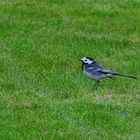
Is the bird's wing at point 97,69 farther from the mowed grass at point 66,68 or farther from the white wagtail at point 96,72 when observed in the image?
the mowed grass at point 66,68

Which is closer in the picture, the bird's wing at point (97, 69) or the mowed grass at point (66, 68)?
the mowed grass at point (66, 68)

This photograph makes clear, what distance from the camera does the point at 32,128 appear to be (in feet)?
36.8

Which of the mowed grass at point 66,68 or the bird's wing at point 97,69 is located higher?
the bird's wing at point 97,69

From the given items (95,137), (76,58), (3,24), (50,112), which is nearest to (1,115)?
(50,112)

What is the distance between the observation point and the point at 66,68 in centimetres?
1523

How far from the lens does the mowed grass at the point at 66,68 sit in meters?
11.5

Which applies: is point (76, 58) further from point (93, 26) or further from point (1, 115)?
point (1, 115)

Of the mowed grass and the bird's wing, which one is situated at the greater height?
the bird's wing

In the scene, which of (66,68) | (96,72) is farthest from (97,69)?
(66,68)

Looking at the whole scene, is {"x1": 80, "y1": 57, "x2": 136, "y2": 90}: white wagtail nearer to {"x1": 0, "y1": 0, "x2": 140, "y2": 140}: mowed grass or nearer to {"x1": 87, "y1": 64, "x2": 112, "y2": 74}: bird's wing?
{"x1": 87, "y1": 64, "x2": 112, "y2": 74}: bird's wing

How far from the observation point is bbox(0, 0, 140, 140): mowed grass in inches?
452

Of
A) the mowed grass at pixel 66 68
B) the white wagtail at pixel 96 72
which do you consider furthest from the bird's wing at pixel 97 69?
the mowed grass at pixel 66 68

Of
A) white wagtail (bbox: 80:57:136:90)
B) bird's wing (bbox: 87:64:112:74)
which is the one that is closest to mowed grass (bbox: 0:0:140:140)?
white wagtail (bbox: 80:57:136:90)

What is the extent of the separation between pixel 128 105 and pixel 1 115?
2324 millimetres
